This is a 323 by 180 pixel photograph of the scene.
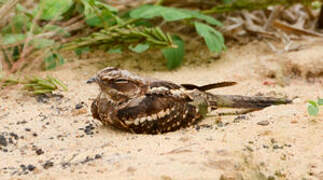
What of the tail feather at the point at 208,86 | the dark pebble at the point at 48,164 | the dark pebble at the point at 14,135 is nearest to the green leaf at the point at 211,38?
the tail feather at the point at 208,86

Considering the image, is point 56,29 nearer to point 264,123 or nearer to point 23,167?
point 23,167

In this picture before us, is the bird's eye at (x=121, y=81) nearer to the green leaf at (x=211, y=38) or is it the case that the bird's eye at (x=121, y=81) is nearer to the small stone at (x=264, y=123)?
the small stone at (x=264, y=123)

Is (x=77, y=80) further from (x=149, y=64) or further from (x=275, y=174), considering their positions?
(x=275, y=174)

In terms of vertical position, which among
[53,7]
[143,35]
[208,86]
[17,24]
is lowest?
[208,86]

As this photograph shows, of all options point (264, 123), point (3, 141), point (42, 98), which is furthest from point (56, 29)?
point (264, 123)

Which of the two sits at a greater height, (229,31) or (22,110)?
(229,31)

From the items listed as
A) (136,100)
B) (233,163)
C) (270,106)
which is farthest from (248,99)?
(233,163)
